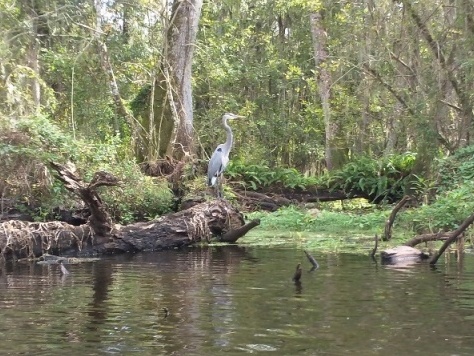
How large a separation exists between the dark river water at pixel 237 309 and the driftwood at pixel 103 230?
0.89 m

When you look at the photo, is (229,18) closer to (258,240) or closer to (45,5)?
(45,5)

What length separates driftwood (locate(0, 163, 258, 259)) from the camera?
1255 centimetres

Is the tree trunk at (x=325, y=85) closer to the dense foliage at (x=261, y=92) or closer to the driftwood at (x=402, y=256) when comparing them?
the dense foliage at (x=261, y=92)

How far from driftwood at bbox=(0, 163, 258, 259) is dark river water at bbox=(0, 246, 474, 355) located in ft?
2.90

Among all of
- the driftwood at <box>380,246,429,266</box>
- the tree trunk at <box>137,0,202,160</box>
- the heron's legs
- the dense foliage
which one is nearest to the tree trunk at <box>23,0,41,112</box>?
the dense foliage

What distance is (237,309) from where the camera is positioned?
7.84 meters

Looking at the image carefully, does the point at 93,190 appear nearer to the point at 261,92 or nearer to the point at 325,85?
the point at 325,85

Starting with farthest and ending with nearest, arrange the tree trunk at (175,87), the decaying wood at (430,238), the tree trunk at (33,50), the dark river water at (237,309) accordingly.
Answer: the tree trunk at (175,87), the tree trunk at (33,50), the decaying wood at (430,238), the dark river water at (237,309)

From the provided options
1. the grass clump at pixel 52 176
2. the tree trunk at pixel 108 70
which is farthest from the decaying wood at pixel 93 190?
the tree trunk at pixel 108 70

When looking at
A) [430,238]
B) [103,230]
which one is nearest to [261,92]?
[103,230]

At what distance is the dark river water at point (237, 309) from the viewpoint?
627 centimetres

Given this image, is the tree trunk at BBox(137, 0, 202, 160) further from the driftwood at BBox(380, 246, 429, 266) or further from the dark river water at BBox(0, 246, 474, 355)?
the driftwood at BBox(380, 246, 429, 266)

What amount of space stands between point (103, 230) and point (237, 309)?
6.37m

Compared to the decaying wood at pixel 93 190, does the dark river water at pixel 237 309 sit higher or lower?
lower
